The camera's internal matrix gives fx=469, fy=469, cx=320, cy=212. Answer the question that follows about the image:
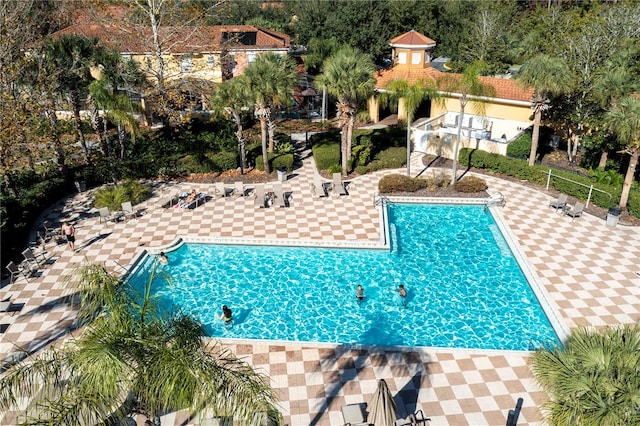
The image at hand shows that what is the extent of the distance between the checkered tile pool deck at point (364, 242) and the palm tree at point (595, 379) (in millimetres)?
4620

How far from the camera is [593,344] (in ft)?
29.2

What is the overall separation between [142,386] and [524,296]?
1515cm

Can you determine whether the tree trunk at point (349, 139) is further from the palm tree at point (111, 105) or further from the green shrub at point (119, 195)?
the palm tree at point (111, 105)

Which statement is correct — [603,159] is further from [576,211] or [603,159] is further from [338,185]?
[338,185]

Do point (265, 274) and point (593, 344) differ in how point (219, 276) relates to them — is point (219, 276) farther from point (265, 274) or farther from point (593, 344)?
point (593, 344)

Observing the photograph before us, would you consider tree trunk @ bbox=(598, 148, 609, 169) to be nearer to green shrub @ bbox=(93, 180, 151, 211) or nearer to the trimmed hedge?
the trimmed hedge

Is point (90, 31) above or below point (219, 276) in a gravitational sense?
above

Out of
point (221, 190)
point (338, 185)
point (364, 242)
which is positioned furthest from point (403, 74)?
point (364, 242)

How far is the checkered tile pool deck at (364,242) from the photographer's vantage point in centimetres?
1349

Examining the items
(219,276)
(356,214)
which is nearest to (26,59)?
(219,276)

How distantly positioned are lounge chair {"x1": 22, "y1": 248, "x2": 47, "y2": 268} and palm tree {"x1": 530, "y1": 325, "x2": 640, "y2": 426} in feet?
64.6

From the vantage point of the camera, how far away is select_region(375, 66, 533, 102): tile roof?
3303 cm

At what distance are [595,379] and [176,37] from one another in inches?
1288

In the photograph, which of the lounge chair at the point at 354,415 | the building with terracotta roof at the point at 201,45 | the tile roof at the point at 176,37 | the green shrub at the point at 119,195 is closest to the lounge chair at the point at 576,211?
the lounge chair at the point at 354,415
